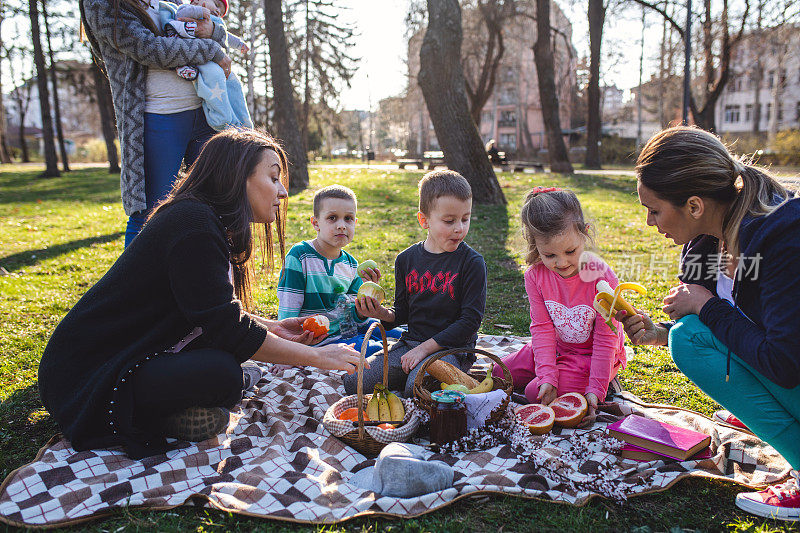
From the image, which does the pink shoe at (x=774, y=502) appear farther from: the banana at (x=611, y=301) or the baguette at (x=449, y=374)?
the baguette at (x=449, y=374)

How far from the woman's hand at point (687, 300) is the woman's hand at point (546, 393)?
867mm

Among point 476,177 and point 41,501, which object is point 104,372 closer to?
point 41,501

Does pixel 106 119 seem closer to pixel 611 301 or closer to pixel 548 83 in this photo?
pixel 548 83

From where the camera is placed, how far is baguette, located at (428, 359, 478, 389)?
3123 mm

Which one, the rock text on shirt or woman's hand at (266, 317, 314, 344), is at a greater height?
the rock text on shirt

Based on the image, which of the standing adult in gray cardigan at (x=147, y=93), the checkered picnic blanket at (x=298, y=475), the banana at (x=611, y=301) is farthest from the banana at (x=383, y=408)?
the standing adult in gray cardigan at (x=147, y=93)

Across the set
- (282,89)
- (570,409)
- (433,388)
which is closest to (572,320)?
(570,409)

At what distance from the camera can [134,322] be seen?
2.56 m

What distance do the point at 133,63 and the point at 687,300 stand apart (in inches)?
149

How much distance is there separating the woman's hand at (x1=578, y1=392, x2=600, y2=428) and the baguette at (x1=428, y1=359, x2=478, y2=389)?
0.59 meters

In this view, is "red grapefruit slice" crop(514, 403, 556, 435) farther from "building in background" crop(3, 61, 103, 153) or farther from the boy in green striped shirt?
"building in background" crop(3, 61, 103, 153)

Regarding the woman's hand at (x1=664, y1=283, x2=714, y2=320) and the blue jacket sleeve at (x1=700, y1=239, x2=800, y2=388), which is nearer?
the blue jacket sleeve at (x1=700, y1=239, x2=800, y2=388)

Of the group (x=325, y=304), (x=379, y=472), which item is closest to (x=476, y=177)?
(x=325, y=304)

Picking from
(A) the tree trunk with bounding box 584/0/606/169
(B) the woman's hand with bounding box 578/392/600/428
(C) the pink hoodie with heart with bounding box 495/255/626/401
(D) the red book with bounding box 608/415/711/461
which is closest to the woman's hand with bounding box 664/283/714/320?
(D) the red book with bounding box 608/415/711/461
